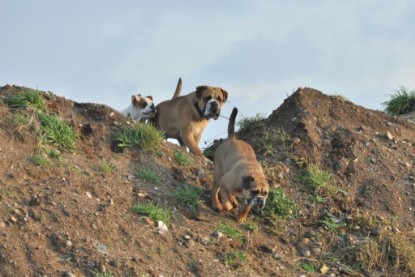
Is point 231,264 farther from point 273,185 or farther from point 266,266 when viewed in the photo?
point 273,185

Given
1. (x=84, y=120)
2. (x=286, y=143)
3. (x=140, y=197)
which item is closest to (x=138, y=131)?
(x=84, y=120)

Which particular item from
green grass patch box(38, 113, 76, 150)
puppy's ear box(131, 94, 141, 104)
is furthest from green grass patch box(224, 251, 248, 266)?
puppy's ear box(131, 94, 141, 104)

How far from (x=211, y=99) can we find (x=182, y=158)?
168 cm

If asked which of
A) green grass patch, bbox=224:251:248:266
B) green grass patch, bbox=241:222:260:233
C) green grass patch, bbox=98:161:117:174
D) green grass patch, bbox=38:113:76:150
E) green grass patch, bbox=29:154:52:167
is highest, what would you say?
Answer: green grass patch, bbox=38:113:76:150

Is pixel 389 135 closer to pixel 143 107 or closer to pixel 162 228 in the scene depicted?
pixel 143 107

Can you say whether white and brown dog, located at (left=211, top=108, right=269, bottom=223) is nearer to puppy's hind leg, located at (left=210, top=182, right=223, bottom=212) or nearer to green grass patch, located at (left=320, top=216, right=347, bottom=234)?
puppy's hind leg, located at (left=210, top=182, right=223, bottom=212)

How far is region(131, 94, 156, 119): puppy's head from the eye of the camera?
14.0 m

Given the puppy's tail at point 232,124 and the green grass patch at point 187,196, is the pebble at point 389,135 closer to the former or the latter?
the puppy's tail at point 232,124

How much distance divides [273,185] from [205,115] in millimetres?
2139

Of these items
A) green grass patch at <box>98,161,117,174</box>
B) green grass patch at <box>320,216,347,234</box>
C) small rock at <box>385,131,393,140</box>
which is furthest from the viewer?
small rock at <box>385,131,393,140</box>

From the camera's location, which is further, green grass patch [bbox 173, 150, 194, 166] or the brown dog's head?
the brown dog's head

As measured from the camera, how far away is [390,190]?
11398 millimetres

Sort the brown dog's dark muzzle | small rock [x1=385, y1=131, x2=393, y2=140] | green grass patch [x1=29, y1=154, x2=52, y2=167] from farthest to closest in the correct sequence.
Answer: small rock [x1=385, y1=131, x2=393, y2=140] → the brown dog's dark muzzle → green grass patch [x1=29, y1=154, x2=52, y2=167]

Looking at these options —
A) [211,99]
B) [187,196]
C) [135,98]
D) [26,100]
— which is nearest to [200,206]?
[187,196]
